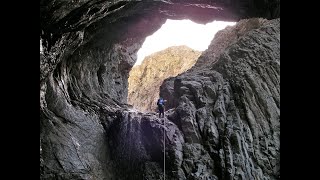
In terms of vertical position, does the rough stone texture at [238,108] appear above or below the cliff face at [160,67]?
below

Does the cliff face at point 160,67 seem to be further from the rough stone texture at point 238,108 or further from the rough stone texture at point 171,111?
the rough stone texture at point 171,111

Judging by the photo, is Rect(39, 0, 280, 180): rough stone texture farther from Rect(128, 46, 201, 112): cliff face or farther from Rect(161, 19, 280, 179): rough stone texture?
Rect(128, 46, 201, 112): cliff face

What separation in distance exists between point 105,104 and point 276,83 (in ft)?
39.0

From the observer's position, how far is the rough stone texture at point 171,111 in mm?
16188

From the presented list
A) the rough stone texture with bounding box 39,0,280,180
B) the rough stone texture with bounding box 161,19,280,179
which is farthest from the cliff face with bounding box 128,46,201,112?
the rough stone texture with bounding box 39,0,280,180

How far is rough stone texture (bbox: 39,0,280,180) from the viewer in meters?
16.2

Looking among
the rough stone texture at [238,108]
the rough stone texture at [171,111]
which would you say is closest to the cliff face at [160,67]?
the rough stone texture at [238,108]

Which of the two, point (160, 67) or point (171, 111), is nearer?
point (171, 111)

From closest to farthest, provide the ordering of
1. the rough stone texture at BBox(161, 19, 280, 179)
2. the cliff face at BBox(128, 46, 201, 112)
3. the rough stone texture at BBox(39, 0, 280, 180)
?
the rough stone texture at BBox(39, 0, 280, 180) → the rough stone texture at BBox(161, 19, 280, 179) → the cliff face at BBox(128, 46, 201, 112)

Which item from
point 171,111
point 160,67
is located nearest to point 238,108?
point 171,111

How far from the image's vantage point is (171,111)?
71.2 feet

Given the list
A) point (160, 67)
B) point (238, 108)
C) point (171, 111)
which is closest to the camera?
point (238, 108)

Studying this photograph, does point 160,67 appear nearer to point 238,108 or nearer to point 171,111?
point 171,111
